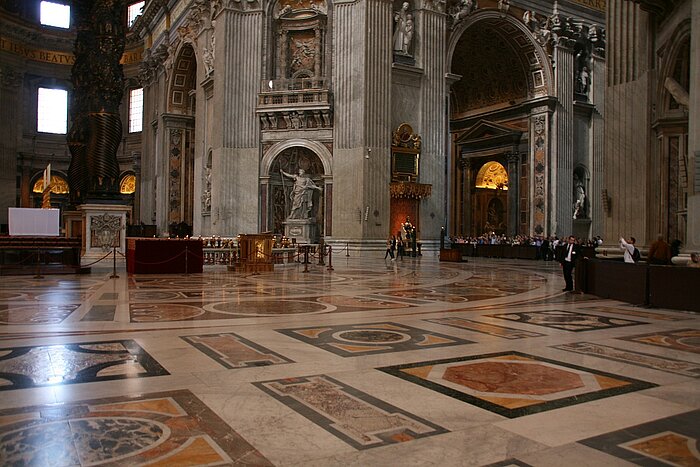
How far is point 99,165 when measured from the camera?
18.0 metres

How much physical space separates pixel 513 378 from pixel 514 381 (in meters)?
0.09

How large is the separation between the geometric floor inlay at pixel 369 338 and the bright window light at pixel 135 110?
4016 cm

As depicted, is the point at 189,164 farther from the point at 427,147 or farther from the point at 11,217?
the point at 11,217

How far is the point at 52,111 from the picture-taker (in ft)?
134

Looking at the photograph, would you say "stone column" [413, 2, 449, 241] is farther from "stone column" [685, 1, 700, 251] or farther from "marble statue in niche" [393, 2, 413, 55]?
"stone column" [685, 1, 700, 251]

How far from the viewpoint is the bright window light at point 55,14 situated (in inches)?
1608

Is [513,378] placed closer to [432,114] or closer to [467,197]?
[432,114]

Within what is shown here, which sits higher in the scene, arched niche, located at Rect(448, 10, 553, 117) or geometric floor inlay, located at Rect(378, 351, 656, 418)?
arched niche, located at Rect(448, 10, 553, 117)

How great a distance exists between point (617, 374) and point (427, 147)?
2166cm

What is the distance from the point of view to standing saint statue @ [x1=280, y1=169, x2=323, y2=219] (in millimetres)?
25219

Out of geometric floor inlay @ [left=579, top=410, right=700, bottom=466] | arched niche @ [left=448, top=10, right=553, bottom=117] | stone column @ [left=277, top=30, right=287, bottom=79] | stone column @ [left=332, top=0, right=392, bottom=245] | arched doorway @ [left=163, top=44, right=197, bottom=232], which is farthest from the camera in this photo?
arched doorway @ [left=163, top=44, right=197, bottom=232]

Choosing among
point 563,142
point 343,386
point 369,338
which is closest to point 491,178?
point 563,142

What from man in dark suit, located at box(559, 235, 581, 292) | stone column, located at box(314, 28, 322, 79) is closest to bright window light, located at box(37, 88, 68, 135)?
stone column, located at box(314, 28, 322, 79)

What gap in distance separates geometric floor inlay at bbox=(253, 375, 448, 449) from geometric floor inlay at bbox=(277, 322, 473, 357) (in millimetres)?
1100
